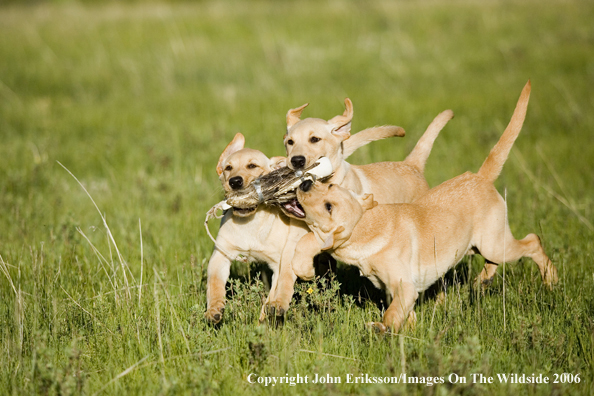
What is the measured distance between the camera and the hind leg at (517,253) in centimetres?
474

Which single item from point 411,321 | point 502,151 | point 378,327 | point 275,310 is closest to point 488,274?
point 502,151

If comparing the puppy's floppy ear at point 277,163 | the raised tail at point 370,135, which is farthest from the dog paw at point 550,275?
the puppy's floppy ear at point 277,163

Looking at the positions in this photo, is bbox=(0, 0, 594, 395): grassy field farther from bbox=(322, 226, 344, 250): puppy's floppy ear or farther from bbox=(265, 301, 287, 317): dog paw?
bbox=(322, 226, 344, 250): puppy's floppy ear

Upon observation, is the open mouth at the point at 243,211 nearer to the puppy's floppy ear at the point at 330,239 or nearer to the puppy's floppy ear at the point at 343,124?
the puppy's floppy ear at the point at 330,239

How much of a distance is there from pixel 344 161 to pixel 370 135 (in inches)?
13.6

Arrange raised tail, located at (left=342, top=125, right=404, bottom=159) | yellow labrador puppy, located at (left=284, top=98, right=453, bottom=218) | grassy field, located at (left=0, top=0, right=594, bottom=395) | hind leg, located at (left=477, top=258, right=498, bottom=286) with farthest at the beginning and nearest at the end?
raised tail, located at (left=342, top=125, right=404, bottom=159)
yellow labrador puppy, located at (left=284, top=98, right=453, bottom=218)
hind leg, located at (left=477, top=258, right=498, bottom=286)
grassy field, located at (left=0, top=0, right=594, bottom=395)

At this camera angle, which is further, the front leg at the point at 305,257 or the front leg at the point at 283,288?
the front leg at the point at 305,257

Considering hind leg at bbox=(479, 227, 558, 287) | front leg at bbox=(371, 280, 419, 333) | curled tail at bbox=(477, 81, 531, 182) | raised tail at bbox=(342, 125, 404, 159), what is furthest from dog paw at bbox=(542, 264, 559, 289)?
raised tail at bbox=(342, 125, 404, 159)

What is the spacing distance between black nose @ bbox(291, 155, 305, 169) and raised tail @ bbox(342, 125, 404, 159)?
724 mm

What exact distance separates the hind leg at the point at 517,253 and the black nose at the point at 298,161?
167cm

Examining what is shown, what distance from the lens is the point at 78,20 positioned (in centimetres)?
1880

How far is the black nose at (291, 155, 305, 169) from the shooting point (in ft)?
15.9

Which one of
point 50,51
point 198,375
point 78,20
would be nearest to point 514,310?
point 198,375

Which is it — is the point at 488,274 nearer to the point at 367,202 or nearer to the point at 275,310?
the point at 367,202
